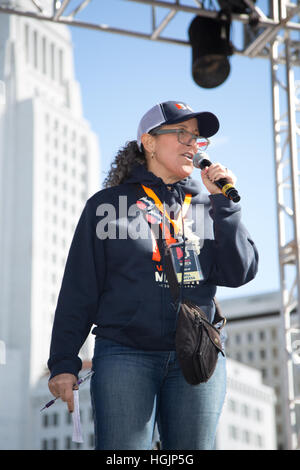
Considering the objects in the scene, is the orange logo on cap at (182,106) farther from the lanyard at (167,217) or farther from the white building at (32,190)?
the white building at (32,190)

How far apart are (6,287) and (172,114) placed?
6683cm

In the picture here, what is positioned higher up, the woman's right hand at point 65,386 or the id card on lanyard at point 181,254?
the id card on lanyard at point 181,254

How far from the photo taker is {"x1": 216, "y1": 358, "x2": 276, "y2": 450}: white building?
2303 inches

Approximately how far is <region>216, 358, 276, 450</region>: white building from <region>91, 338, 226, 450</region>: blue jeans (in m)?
55.3

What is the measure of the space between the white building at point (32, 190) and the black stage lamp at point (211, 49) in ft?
187

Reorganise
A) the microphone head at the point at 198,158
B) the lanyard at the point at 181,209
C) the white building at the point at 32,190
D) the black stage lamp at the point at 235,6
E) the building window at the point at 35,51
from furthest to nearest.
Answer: the building window at the point at 35,51, the white building at the point at 32,190, the black stage lamp at the point at 235,6, the microphone head at the point at 198,158, the lanyard at the point at 181,209

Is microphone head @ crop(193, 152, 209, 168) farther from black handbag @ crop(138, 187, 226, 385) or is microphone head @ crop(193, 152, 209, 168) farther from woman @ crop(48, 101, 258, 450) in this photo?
black handbag @ crop(138, 187, 226, 385)

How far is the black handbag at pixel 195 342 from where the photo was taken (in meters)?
2.88

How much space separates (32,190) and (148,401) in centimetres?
6814

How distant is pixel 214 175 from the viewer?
3213mm

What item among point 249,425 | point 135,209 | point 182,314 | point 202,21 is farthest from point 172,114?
point 249,425

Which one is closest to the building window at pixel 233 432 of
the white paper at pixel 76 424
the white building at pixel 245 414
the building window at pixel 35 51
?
the white building at pixel 245 414

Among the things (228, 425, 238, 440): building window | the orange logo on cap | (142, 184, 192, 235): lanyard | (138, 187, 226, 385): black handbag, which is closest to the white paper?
(138, 187, 226, 385): black handbag
